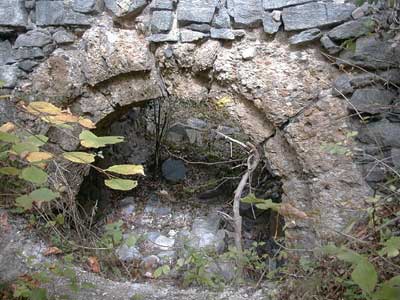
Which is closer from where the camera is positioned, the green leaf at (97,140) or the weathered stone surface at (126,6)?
the green leaf at (97,140)

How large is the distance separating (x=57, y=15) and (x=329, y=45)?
5.90 ft

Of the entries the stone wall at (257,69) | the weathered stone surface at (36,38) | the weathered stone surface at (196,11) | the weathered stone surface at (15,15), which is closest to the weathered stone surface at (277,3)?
the stone wall at (257,69)

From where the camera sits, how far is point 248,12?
9.53 feet

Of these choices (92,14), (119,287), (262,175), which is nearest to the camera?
(119,287)

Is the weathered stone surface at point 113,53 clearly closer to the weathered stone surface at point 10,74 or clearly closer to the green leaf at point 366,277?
the weathered stone surface at point 10,74

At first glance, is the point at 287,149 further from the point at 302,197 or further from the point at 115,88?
the point at 115,88

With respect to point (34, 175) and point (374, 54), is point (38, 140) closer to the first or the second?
point (34, 175)

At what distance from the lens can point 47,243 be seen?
3141 millimetres

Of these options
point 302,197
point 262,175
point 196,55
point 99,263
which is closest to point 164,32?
point 196,55

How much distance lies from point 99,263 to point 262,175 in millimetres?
1944

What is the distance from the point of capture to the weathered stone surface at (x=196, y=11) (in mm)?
2945

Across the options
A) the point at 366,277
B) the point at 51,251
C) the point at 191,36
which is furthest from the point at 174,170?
the point at 366,277

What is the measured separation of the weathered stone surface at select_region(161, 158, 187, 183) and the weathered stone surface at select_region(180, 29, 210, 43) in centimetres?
220

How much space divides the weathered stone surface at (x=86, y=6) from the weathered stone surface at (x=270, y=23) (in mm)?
1118
